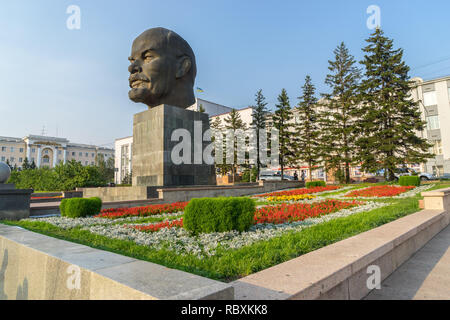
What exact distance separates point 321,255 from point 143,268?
205 cm

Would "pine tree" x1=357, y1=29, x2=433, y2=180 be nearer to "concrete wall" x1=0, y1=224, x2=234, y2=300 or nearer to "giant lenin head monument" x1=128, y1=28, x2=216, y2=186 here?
"giant lenin head monument" x1=128, y1=28, x2=216, y2=186

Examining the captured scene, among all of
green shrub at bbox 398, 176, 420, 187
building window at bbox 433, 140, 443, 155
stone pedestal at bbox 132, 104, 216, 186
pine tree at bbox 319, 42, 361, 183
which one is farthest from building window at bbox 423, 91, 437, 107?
stone pedestal at bbox 132, 104, 216, 186

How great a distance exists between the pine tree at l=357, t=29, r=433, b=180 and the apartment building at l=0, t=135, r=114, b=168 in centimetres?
8184

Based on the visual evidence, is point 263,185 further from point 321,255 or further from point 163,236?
point 321,255

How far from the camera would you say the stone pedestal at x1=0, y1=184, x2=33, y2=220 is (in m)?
7.47

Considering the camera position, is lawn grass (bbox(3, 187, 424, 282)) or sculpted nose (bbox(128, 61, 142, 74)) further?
sculpted nose (bbox(128, 61, 142, 74))

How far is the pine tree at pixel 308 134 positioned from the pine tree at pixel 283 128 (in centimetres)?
103

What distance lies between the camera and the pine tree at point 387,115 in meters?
21.9

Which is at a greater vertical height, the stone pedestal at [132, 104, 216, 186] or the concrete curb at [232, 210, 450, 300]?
the stone pedestal at [132, 104, 216, 186]

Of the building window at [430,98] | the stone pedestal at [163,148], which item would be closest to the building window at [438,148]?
the building window at [430,98]

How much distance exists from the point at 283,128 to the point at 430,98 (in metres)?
27.6

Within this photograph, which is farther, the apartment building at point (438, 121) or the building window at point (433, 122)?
the building window at point (433, 122)

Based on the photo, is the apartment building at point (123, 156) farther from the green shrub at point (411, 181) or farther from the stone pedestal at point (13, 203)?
the green shrub at point (411, 181)

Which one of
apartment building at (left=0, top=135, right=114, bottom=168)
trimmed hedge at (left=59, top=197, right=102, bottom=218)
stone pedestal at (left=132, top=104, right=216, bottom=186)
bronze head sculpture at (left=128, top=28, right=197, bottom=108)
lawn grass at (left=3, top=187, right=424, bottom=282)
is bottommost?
lawn grass at (left=3, top=187, right=424, bottom=282)
